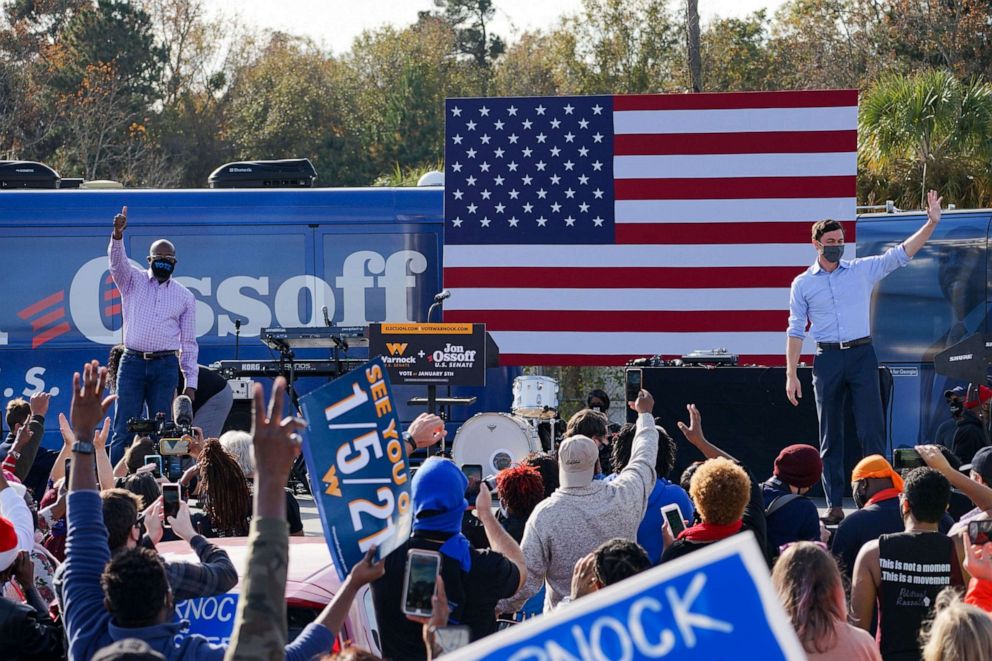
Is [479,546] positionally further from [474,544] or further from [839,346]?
[839,346]

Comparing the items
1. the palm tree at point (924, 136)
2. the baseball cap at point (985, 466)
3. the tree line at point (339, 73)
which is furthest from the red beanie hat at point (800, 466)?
the tree line at point (339, 73)

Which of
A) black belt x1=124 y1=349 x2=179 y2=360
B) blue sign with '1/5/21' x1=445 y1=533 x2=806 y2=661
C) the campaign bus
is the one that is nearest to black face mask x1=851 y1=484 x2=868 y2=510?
blue sign with '1/5/21' x1=445 y1=533 x2=806 y2=661

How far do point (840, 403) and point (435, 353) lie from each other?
360cm

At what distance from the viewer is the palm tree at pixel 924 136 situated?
69.5 ft

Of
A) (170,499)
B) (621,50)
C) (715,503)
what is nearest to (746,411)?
(715,503)

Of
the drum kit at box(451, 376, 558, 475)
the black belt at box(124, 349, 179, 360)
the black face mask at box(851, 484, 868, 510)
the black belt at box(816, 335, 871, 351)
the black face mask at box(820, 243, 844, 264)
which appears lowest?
the drum kit at box(451, 376, 558, 475)

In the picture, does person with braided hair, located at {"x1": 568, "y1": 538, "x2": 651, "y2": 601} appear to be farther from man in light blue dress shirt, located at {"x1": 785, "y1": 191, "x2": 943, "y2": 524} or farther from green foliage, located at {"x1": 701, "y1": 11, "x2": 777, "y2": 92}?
green foliage, located at {"x1": 701, "y1": 11, "x2": 777, "y2": 92}

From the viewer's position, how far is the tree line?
125 ft

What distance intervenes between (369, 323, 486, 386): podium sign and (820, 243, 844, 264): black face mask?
10.9ft

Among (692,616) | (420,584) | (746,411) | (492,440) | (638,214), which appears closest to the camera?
(692,616)

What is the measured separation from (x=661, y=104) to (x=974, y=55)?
2369cm

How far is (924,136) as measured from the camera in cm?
2164

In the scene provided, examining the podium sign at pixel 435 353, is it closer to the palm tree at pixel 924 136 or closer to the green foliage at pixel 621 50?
the palm tree at pixel 924 136

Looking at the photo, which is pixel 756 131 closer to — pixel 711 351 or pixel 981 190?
pixel 711 351
